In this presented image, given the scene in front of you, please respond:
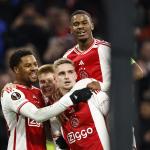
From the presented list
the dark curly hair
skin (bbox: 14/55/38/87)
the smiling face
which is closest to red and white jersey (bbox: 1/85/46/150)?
skin (bbox: 14/55/38/87)

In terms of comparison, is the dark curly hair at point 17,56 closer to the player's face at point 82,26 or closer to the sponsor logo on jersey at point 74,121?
the player's face at point 82,26

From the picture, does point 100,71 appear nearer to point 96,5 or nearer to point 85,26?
point 85,26

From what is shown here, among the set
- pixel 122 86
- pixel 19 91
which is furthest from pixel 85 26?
pixel 122 86

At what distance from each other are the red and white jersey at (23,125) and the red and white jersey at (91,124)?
40cm

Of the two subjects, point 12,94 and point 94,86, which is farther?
point 12,94

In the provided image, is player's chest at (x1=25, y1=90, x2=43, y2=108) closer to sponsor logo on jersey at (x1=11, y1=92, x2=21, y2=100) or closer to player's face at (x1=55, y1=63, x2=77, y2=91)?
sponsor logo on jersey at (x1=11, y1=92, x2=21, y2=100)

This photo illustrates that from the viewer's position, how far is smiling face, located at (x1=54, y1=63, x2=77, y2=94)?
6239 mm

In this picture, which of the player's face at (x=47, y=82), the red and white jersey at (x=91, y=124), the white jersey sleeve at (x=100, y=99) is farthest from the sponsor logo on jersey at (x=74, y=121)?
the player's face at (x=47, y=82)

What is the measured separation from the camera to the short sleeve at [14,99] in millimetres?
6340

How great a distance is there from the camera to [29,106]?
6.25m

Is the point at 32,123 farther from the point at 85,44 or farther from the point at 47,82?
the point at 85,44

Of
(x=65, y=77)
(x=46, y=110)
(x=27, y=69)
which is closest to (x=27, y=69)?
(x=27, y=69)

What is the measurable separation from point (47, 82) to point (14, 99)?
334 millimetres

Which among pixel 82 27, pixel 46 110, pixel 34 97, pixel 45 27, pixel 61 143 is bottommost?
pixel 61 143
